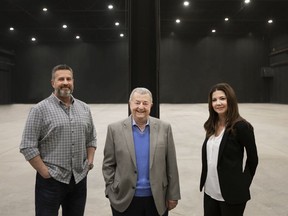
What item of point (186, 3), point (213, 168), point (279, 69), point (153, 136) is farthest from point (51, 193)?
point (279, 69)

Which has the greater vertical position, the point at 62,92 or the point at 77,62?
the point at 77,62

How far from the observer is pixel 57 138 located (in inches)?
86.9

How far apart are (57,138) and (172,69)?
86.1ft

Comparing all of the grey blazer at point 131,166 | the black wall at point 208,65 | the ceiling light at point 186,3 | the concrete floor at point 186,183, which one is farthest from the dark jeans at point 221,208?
the black wall at point 208,65

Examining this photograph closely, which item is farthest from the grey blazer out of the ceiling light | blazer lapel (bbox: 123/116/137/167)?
the ceiling light

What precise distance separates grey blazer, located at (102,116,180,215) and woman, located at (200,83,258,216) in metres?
0.30

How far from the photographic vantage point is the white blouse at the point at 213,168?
7.16 feet

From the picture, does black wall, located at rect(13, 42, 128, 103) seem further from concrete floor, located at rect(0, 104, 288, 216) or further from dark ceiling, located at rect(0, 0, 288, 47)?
concrete floor, located at rect(0, 104, 288, 216)

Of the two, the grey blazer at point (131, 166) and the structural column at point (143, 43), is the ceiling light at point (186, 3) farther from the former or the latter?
the grey blazer at point (131, 166)

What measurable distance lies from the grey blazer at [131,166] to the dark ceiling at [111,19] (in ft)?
46.7

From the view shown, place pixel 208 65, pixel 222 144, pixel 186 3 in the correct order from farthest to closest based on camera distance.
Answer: pixel 208 65 < pixel 186 3 < pixel 222 144

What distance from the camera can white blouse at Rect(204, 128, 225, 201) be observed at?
2.18 m

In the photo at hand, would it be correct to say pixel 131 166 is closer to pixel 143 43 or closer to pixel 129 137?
pixel 129 137

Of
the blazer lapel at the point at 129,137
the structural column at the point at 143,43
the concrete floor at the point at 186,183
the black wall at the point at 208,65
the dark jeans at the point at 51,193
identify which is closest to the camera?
the blazer lapel at the point at 129,137
